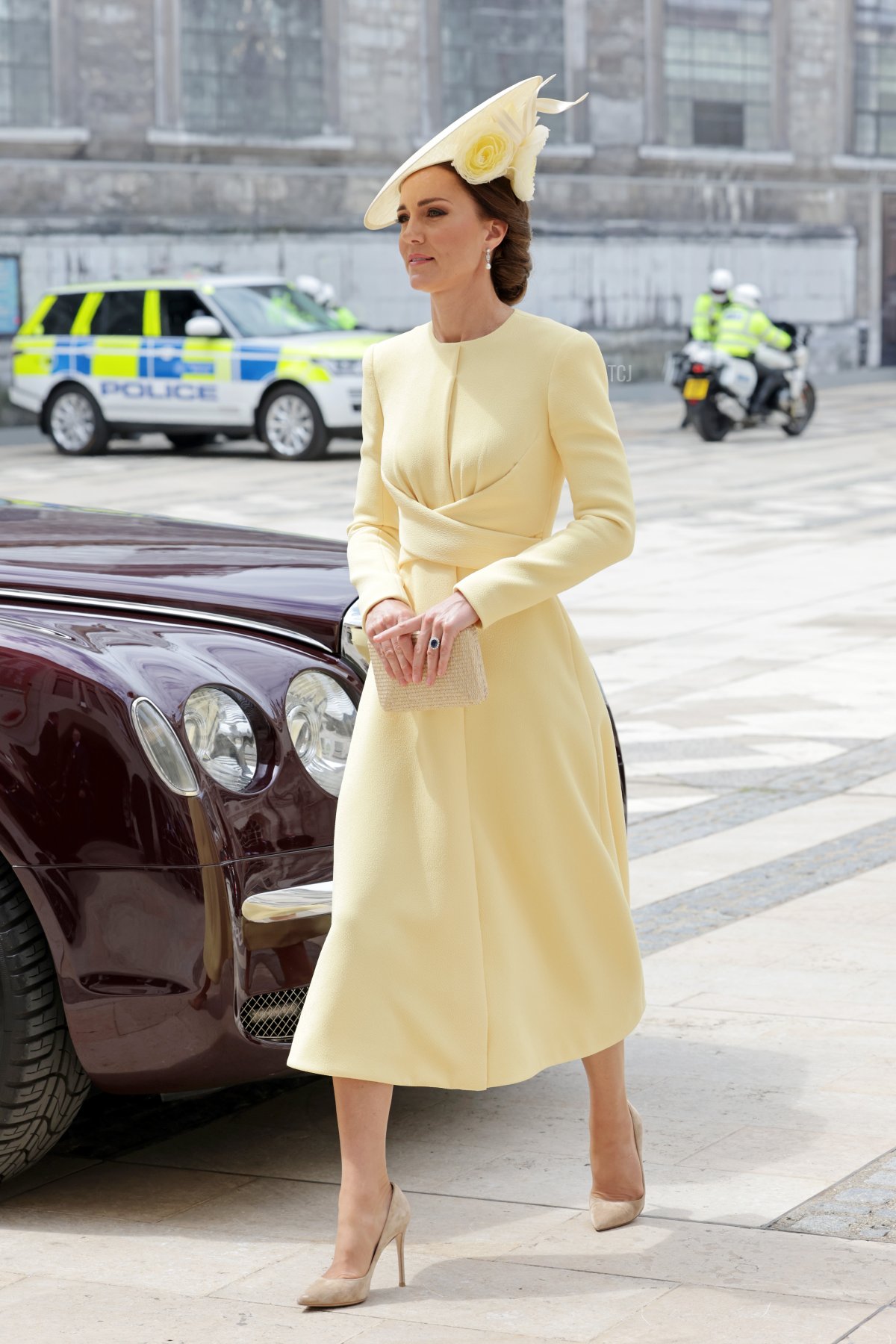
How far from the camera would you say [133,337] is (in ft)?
73.3

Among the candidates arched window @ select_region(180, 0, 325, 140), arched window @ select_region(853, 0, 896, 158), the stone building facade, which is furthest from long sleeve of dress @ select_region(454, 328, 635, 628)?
arched window @ select_region(853, 0, 896, 158)

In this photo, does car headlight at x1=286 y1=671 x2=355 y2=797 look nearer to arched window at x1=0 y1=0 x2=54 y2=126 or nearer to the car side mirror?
the car side mirror

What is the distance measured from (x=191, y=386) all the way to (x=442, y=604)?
1901 centimetres

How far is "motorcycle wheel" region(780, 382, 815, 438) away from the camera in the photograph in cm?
2364

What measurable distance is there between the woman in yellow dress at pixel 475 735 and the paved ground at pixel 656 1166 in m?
0.23

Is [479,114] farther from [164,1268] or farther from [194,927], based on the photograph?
[164,1268]

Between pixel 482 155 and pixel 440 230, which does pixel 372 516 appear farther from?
pixel 482 155

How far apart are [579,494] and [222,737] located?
2.71ft

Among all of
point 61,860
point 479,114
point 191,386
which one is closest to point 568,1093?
point 61,860

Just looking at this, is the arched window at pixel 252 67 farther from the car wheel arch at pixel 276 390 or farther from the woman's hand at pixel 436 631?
the woman's hand at pixel 436 631

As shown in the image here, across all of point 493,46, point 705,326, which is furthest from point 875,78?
point 705,326

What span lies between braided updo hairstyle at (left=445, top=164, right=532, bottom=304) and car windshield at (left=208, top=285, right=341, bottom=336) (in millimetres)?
18457

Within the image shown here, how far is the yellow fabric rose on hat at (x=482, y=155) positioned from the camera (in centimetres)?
345

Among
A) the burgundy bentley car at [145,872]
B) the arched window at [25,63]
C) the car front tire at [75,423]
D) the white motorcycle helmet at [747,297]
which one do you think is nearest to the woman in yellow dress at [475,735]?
the burgundy bentley car at [145,872]
